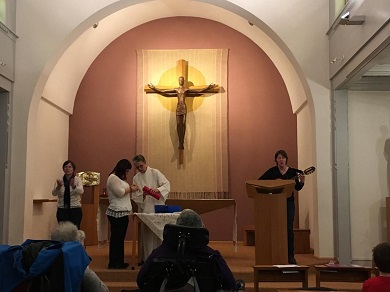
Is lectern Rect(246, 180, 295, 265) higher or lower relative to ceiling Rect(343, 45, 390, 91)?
lower

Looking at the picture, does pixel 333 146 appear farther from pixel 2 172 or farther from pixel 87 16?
pixel 2 172

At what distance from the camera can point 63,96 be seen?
10.3 metres

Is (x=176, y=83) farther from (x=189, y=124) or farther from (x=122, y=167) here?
(x=122, y=167)

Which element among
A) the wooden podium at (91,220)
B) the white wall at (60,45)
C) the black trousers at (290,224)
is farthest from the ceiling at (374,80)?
the wooden podium at (91,220)

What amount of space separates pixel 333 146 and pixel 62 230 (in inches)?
206

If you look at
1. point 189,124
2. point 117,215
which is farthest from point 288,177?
point 189,124

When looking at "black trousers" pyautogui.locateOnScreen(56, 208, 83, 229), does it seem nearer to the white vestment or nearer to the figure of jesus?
the white vestment

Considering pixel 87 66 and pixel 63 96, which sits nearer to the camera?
pixel 63 96

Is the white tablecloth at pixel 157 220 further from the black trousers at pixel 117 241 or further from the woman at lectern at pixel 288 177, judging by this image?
the woman at lectern at pixel 288 177

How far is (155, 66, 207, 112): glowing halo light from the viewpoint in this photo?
36.1 feet

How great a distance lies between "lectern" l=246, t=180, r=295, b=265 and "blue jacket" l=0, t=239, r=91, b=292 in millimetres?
3852

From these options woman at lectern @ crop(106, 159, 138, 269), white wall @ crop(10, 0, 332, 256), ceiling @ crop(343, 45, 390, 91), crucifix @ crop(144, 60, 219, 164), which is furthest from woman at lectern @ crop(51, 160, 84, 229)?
ceiling @ crop(343, 45, 390, 91)

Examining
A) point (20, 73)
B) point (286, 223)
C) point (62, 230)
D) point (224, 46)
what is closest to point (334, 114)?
point (286, 223)

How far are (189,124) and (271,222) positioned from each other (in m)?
4.42
